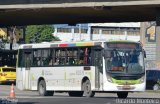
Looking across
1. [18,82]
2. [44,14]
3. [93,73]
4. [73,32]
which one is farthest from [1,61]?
[73,32]

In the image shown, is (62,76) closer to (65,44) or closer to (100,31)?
(65,44)

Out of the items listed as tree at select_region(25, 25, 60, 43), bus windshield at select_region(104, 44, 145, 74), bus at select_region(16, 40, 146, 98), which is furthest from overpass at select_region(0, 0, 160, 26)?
tree at select_region(25, 25, 60, 43)

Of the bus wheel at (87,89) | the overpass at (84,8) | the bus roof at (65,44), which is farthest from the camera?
the overpass at (84,8)

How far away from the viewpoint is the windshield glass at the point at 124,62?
104 ft

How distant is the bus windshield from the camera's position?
1252 inches

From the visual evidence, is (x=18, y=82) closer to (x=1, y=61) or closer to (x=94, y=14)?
(x=94, y=14)

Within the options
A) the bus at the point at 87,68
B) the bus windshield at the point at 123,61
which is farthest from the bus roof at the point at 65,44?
the bus windshield at the point at 123,61

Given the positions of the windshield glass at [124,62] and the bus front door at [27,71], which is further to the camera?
the bus front door at [27,71]

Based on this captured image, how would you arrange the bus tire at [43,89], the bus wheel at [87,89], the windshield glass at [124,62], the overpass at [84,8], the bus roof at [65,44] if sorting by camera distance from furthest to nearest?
1. the overpass at [84,8]
2. the bus tire at [43,89]
3. the bus roof at [65,44]
4. the bus wheel at [87,89]
5. the windshield glass at [124,62]

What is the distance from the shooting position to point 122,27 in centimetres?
16012

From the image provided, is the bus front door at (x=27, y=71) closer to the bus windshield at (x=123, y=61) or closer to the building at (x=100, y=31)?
the bus windshield at (x=123, y=61)

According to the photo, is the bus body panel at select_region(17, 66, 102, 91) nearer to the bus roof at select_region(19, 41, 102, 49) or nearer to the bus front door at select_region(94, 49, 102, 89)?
the bus front door at select_region(94, 49, 102, 89)

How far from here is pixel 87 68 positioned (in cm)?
3275

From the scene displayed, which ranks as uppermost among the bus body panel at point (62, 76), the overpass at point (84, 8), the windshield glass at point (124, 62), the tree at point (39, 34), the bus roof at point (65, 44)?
the overpass at point (84, 8)
